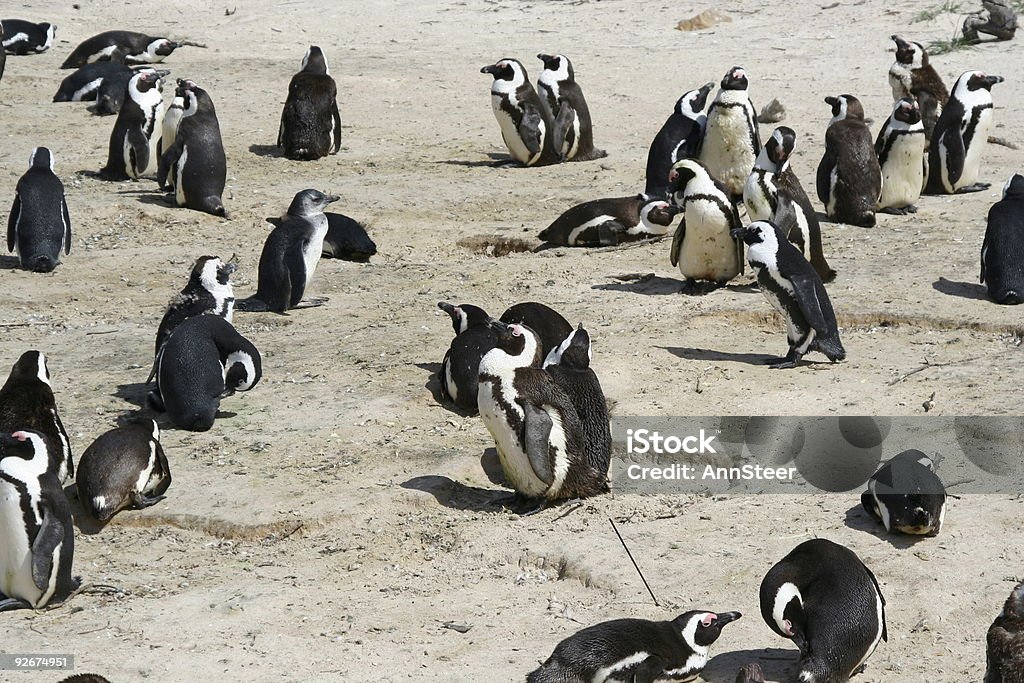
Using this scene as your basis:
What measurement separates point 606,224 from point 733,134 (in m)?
1.64

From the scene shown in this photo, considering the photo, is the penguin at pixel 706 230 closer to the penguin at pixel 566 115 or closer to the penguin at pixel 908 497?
the penguin at pixel 908 497

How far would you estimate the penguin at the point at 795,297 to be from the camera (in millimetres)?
7699

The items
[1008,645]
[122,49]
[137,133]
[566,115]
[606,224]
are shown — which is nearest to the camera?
[1008,645]

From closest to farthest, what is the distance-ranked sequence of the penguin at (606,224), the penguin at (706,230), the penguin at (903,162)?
the penguin at (706,230)
the penguin at (606,224)
the penguin at (903,162)

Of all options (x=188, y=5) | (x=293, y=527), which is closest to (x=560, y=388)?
(x=293, y=527)

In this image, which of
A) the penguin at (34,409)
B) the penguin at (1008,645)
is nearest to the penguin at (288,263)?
the penguin at (34,409)

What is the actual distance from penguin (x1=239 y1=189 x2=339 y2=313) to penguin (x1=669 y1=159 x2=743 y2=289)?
94.5 inches

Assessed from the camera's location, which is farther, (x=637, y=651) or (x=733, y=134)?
(x=733, y=134)

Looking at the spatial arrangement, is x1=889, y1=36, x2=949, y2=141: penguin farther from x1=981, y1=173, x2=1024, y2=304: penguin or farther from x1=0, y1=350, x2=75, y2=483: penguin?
x1=0, y1=350, x2=75, y2=483: penguin

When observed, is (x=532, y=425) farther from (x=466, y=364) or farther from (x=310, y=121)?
(x=310, y=121)

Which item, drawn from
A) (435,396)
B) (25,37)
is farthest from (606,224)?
(25,37)

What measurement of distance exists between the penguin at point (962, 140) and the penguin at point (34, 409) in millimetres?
7502

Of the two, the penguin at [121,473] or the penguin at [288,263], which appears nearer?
the penguin at [121,473]

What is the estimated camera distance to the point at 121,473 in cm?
609
